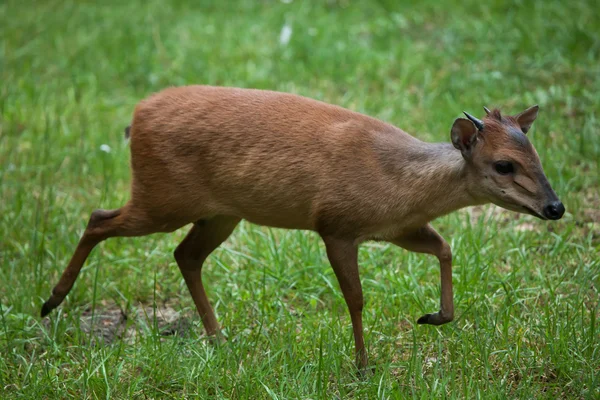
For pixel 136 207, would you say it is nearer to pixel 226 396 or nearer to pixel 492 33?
pixel 226 396

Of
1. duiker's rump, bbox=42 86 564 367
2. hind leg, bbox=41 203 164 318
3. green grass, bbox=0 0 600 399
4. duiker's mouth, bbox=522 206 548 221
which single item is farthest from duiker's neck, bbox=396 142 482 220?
hind leg, bbox=41 203 164 318

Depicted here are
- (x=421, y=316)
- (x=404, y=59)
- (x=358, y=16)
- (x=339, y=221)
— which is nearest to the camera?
(x=339, y=221)

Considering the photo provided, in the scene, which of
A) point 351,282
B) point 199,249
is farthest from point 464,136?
point 199,249

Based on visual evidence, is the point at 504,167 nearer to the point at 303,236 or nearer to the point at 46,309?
the point at 303,236

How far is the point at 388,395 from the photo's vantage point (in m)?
3.97

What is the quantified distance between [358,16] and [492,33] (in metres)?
1.76

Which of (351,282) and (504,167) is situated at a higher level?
(504,167)

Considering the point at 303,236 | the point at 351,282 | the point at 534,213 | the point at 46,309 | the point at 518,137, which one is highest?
the point at 518,137

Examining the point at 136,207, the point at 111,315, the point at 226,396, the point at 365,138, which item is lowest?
the point at 111,315

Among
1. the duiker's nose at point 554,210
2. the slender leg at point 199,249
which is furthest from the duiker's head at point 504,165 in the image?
the slender leg at point 199,249

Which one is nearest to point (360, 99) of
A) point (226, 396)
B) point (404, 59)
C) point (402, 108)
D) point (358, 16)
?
point (402, 108)

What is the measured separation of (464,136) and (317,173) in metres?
0.73

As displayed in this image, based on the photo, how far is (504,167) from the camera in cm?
401

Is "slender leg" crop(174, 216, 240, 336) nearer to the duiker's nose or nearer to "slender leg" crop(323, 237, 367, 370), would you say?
"slender leg" crop(323, 237, 367, 370)
